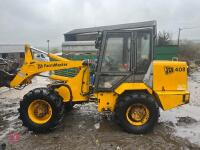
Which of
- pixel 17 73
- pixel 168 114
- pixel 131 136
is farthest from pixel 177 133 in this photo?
pixel 17 73

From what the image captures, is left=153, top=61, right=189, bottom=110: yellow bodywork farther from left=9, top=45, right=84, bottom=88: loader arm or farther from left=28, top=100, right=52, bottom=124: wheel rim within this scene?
left=28, top=100, right=52, bottom=124: wheel rim

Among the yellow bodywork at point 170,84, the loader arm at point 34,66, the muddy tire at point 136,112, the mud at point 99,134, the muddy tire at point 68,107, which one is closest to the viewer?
the mud at point 99,134

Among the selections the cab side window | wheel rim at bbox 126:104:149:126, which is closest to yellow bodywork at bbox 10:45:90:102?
wheel rim at bbox 126:104:149:126

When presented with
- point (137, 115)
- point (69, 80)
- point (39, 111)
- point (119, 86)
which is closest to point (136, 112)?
point (137, 115)

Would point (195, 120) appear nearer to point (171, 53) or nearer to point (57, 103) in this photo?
point (57, 103)

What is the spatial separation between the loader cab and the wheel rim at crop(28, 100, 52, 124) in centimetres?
126

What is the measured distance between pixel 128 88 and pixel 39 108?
2086 millimetres

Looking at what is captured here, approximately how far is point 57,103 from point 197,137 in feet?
10.3

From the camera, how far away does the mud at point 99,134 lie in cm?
568

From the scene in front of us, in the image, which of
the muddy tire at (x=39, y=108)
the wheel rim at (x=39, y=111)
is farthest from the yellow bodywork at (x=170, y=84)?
the wheel rim at (x=39, y=111)

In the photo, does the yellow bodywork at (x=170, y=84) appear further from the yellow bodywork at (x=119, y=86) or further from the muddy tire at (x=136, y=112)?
the muddy tire at (x=136, y=112)

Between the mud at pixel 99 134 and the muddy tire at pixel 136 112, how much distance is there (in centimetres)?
18

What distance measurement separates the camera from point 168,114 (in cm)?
823

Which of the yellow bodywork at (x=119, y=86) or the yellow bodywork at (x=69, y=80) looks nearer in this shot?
the yellow bodywork at (x=119, y=86)
